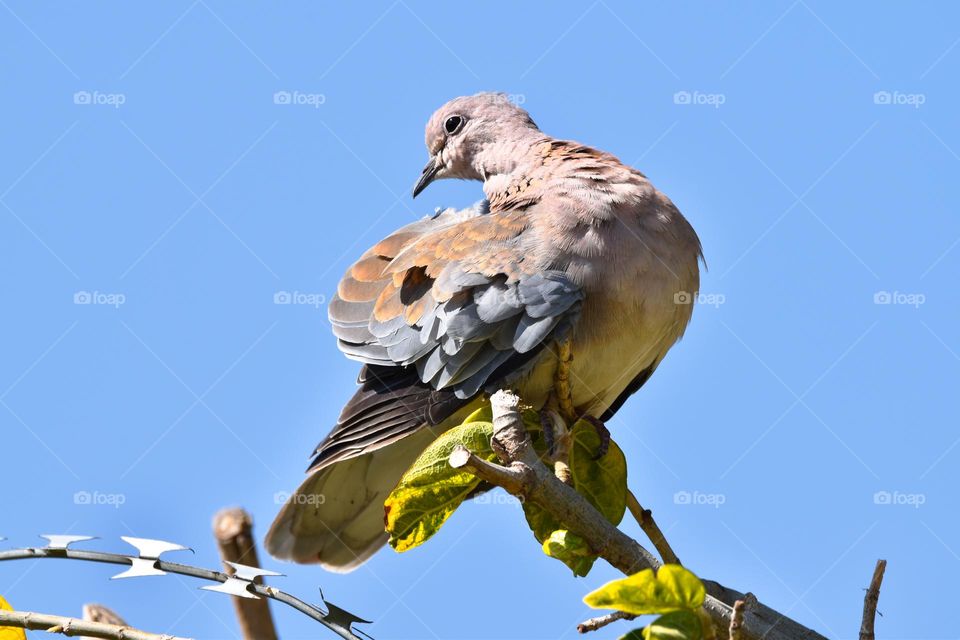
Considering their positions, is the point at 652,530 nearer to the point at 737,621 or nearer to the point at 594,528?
the point at 594,528

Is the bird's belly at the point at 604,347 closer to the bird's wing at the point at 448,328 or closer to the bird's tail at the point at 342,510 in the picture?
the bird's wing at the point at 448,328

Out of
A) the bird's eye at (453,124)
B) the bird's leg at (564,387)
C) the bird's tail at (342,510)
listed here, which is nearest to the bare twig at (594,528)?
the bird's leg at (564,387)

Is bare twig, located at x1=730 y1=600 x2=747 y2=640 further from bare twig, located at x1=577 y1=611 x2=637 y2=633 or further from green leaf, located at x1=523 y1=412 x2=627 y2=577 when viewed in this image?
green leaf, located at x1=523 y1=412 x2=627 y2=577

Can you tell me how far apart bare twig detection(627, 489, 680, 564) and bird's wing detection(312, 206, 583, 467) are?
2.94 feet

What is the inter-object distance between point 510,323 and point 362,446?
2.41 ft

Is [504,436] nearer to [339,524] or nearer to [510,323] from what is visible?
→ [510,323]

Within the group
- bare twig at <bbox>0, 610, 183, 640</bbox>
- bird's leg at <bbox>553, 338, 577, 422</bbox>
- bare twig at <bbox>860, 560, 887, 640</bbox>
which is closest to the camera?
bare twig at <bbox>0, 610, 183, 640</bbox>

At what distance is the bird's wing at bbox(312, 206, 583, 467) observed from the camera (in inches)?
167

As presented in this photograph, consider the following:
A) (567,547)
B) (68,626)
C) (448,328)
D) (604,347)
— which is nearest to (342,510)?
(448,328)

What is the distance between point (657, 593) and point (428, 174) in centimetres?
408

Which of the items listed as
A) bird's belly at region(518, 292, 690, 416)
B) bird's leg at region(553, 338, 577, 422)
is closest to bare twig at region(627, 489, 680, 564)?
bird's leg at region(553, 338, 577, 422)

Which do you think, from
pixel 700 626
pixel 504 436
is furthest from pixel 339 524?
pixel 700 626

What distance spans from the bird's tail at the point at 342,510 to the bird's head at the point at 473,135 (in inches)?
58.9

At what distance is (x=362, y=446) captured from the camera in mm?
4344
